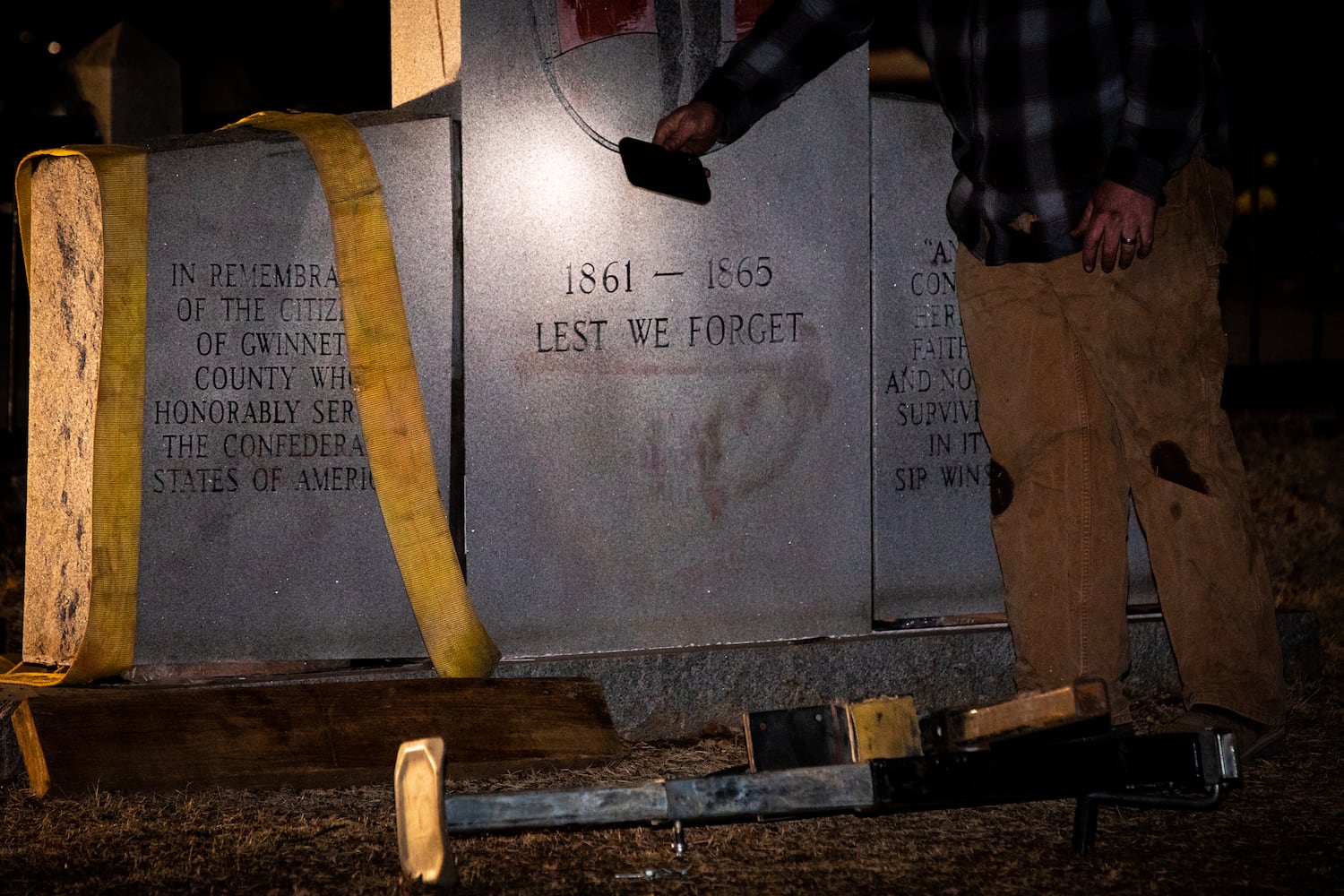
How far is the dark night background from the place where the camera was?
8.38m

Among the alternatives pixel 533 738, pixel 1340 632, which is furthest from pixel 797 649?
pixel 1340 632

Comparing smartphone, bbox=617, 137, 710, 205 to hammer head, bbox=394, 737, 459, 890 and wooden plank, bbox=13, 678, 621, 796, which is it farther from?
hammer head, bbox=394, 737, 459, 890

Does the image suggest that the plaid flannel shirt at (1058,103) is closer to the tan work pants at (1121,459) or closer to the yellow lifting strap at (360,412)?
the tan work pants at (1121,459)

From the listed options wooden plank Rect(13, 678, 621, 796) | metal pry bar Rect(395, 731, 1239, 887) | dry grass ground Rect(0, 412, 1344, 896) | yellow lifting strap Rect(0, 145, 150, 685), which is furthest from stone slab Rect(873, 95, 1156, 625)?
yellow lifting strap Rect(0, 145, 150, 685)

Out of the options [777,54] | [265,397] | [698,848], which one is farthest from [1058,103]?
[265,397]

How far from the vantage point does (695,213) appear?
3.83 meters

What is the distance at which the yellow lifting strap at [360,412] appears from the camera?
12.0 ft

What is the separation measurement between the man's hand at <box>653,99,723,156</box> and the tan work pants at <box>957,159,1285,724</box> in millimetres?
643

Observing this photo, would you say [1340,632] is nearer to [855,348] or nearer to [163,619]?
[855,348]

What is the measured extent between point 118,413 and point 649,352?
131 cm

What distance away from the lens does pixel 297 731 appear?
10.9ft

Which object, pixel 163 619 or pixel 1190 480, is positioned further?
pixel 163 619

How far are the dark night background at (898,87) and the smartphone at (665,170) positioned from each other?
1208 mm

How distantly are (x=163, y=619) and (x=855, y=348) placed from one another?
189cm
